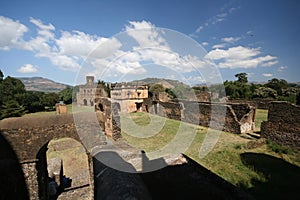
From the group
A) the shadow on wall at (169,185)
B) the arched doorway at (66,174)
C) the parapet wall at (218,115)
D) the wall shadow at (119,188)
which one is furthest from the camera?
the parapet wall at (218,115)

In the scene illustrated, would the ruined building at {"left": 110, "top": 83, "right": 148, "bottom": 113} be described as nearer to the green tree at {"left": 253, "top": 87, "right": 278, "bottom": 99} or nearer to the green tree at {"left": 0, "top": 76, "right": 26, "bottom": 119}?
the green tree at {"left": 0, "top": 76, "right": 26, "bottom": 119}

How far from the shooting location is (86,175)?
25.9ft

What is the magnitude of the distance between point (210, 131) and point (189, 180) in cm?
1115

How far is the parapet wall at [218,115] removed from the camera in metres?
12.2

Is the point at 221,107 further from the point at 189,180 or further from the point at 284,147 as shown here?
the point at 189,180

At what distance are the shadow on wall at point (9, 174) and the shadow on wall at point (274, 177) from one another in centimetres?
724

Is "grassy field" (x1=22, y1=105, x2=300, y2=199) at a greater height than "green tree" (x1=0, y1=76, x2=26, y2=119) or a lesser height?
lesser

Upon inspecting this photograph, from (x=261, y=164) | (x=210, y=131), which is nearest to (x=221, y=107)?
(x=210, y=131)

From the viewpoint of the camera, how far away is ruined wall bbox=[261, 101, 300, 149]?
858 centimetres

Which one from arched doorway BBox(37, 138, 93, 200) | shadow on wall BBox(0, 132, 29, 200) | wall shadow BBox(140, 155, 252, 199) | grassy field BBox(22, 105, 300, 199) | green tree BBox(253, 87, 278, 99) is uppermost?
green tree BBox(253, 87, 278, 99)

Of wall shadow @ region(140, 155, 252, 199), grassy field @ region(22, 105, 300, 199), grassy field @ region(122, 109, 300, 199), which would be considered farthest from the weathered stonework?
grassy field @ region(122, 109, 300, 199)

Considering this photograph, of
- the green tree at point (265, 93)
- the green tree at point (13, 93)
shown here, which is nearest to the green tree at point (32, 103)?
the green tree at point (13, 93)

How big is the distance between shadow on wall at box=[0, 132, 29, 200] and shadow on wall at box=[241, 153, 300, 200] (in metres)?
7.24

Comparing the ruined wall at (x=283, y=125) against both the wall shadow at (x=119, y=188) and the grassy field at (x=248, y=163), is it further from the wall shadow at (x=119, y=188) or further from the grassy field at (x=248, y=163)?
the wall shadow at (x=119, y=188)
